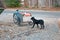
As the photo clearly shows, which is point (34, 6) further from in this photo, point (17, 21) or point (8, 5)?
point (17, 21)

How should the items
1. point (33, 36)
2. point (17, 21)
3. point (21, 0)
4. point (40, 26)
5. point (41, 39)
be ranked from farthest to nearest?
1. point (21, 0)
2. point (17, 21)
3. point (40, 26)
4. point (33, 36)
5. point (41, 39)

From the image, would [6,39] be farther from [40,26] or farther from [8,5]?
[8,5]

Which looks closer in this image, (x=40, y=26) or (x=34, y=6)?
(x=40, y=26)

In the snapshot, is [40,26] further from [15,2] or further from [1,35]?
[15,2]

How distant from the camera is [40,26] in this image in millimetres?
11594

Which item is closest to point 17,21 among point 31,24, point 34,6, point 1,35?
point 31,24

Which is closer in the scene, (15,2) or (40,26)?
(40,26)

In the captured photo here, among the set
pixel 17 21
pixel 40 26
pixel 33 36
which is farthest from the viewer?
pixel 17 21

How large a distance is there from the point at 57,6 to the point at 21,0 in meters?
4.25

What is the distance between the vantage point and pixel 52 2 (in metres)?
25.4

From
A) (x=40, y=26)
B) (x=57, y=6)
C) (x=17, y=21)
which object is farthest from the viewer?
(x=57, y=6)

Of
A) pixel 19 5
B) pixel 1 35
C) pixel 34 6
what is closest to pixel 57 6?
pixel 34 6

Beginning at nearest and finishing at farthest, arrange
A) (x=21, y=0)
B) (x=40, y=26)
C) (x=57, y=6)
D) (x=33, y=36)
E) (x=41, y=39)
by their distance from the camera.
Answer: (x=41, y=39) → (x=33, y=36) → (x=40, y=26) → (x=57, y=6) → (x=21, y=0)

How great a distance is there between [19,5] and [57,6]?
4.06 m
